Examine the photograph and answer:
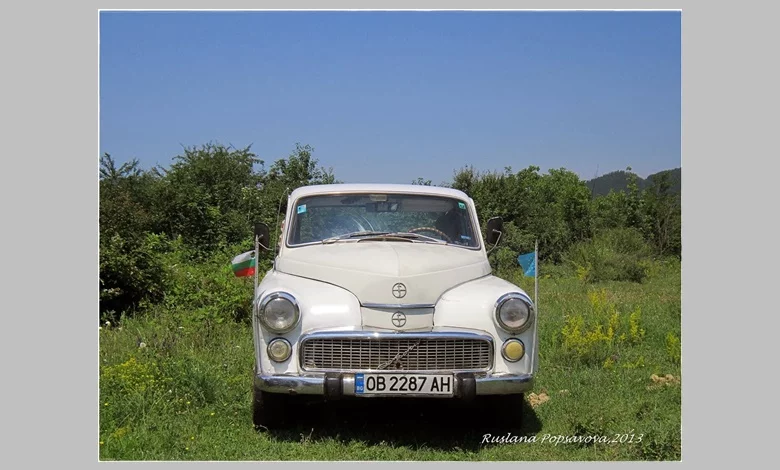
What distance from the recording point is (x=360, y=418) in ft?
20.2

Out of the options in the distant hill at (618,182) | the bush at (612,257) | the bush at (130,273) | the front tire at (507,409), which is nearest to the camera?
the front tire at (507,409)

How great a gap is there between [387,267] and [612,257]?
6.67m

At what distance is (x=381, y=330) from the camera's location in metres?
5.57

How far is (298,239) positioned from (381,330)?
4.28 feet

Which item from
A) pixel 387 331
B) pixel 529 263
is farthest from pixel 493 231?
pixel 387 331

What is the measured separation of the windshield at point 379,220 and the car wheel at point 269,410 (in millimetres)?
1189

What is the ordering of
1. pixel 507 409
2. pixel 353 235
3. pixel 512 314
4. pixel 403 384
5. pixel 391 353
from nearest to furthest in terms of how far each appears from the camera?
pixel 403 384
pixel 391 353
pixel 512 314
pixel 507 409
pixel 353 235

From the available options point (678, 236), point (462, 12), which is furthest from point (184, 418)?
point (678, 236)

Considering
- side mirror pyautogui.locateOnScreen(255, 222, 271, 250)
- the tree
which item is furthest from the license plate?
the tree

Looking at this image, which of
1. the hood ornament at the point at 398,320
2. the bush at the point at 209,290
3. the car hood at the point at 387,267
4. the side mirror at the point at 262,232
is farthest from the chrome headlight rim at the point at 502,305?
the bush at the point at 209,290

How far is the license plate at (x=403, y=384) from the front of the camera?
17.6ft

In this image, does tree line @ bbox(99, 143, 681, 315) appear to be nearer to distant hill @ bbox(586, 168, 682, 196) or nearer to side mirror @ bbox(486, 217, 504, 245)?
distant hill @ bbox(586, 168, 682, 196)

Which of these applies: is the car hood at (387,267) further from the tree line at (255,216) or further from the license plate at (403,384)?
the tree line at (255,216)

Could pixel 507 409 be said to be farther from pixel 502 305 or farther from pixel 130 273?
pixel 130 273
